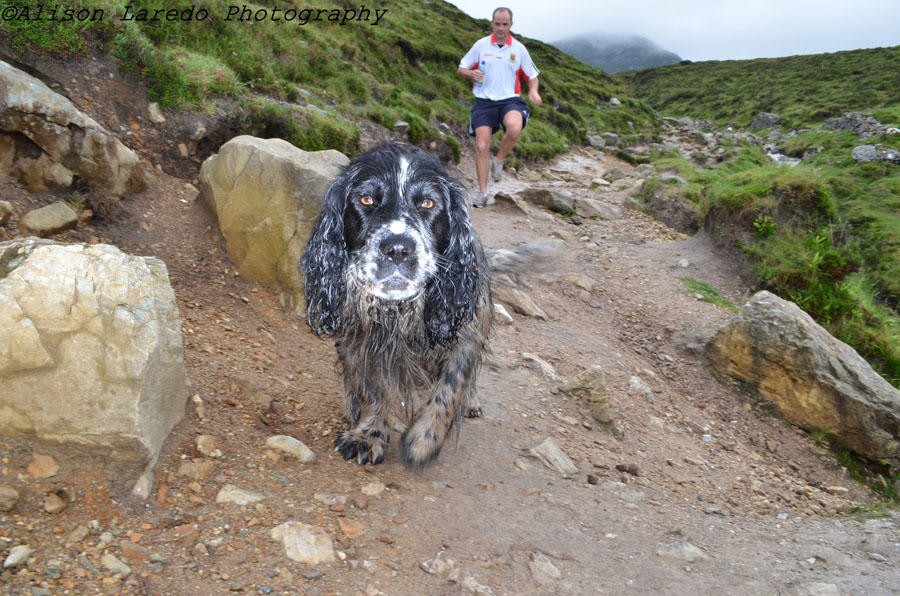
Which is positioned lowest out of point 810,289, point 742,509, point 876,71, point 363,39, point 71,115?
point 742,509

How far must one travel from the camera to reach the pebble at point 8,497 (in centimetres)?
215

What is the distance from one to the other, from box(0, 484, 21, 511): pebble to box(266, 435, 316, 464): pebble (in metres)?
1.07

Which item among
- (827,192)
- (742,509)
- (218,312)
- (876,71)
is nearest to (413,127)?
(827,192)

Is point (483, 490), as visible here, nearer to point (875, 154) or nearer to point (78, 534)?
point (78, 534)

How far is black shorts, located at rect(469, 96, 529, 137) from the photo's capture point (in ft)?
28.4

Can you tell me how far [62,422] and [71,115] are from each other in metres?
2.82

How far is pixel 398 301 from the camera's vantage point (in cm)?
312

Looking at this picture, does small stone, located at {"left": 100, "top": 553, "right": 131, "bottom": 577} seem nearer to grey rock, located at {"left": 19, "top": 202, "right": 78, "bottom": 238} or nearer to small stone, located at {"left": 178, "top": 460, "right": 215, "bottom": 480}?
small stone, located at {"left": 178, "top": 460, "right": 215, "bottom": 480}

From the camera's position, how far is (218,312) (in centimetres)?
418

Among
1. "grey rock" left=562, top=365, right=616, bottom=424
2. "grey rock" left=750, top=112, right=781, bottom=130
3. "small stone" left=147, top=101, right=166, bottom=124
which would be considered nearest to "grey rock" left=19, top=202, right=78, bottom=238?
"small stone" left=147, top=101, right=166, bottom=124

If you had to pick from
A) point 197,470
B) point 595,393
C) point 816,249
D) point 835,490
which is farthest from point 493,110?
point 197,470

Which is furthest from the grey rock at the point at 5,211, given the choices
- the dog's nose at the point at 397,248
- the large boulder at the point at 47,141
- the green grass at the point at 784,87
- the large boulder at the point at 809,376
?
the green grass at the point at 784,87

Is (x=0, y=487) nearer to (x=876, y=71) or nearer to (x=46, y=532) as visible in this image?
(x=46, y=532)

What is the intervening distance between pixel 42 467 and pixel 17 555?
40cm
